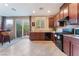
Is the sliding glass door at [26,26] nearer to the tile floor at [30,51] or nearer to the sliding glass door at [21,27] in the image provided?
the sliding glass door at [21,27]

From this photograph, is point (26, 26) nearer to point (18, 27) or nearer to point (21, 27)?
point (21, 27)

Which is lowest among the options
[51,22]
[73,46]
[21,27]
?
[73,46]

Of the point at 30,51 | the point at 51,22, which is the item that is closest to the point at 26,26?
the point at 51,22

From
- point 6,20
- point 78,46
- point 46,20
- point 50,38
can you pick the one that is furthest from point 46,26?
point 78,46

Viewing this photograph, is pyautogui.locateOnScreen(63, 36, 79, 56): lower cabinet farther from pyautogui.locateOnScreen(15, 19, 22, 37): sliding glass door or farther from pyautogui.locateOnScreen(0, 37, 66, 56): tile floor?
pyautogui.locateOnScreen(15, 19, 22, 37): sliding glass door

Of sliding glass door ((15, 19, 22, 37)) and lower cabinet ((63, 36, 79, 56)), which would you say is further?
sliding glass door ((15, 19, 22, 37))

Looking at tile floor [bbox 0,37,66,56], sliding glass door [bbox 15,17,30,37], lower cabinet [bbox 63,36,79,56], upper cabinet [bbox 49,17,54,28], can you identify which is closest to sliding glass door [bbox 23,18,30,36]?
sliding glass door [bbox 15,17,30,37]

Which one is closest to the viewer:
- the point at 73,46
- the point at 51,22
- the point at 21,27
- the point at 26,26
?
the point at 73,46

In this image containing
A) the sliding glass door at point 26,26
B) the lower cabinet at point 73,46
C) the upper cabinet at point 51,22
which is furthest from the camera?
the sliding glass door at point 26,26

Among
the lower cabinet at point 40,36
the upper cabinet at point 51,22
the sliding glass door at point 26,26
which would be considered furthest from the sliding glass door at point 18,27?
the lower cabinet at point 40,36

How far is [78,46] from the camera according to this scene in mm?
3125

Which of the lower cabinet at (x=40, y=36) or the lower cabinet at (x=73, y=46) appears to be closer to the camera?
the lower cabinet at (x=73, y=46)

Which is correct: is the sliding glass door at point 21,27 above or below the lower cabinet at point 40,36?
above

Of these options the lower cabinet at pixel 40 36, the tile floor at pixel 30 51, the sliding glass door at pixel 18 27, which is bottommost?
the tile floor at pixel 30 51
